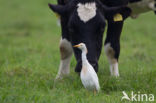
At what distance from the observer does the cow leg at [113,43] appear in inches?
273

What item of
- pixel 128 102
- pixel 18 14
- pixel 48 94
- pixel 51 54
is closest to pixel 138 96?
pixel 128 102

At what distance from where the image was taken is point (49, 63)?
8305mm

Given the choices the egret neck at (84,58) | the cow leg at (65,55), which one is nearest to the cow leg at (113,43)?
the cow leg at (65,55)

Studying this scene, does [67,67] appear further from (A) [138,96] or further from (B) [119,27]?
(A) [138,96]

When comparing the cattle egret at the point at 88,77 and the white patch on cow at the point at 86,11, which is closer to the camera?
the cattle egret at the point at 88,77

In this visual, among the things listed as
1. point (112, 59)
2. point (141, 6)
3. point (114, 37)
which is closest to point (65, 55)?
point (112, 59)

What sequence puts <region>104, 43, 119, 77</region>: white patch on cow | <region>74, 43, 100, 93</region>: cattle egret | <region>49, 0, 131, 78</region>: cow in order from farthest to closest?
<region>104, 43, 119, 77</region>: white patch on cow < <region>49, 0, 131, 78</region>: cow < <region>74, 43, 100, 93</region>: cattle egret

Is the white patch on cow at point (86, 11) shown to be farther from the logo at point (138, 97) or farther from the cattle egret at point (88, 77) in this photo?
the logo at point (138, 97)

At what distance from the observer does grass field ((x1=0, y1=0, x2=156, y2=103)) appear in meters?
5.25

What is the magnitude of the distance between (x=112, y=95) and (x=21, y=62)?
11.8 feet

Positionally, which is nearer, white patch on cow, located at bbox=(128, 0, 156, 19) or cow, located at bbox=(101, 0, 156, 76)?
cow, located at bbox=(101, 0, 156, 76)

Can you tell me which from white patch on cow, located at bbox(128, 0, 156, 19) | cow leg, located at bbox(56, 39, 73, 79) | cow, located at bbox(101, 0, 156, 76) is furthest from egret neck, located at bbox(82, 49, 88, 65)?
white patch on cow, located at bbox(128, 0, 156, 19)

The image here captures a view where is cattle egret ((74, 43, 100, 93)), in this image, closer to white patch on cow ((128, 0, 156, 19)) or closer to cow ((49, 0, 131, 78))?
cow ((49, 0, 131, 78))

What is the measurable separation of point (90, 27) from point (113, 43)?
1121mm
